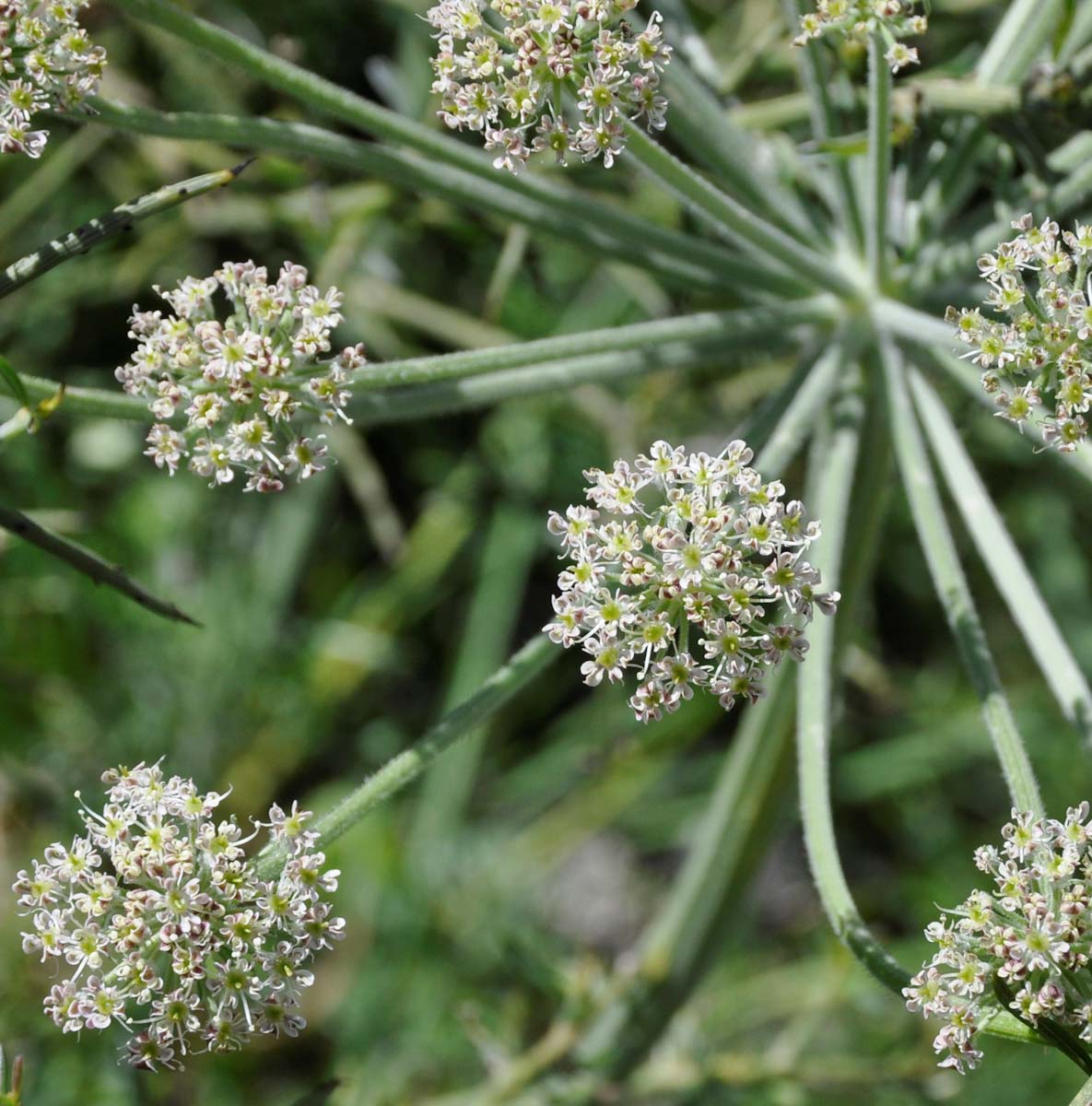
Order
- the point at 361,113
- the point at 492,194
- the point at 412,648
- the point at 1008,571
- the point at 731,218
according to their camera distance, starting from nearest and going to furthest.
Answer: the point at 361,113 → the point at 1008,571 → the point at 731,218 → the point at 492,194 → the point at 412,648

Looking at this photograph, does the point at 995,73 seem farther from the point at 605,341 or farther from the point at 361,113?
the point at 361,113

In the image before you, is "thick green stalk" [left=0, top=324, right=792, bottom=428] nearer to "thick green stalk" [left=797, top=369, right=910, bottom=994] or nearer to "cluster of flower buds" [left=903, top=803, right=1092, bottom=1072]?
"thick green stalk" [left=797, top=369, right=910, bottom=994]

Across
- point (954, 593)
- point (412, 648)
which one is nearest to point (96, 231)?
point (954, 593)

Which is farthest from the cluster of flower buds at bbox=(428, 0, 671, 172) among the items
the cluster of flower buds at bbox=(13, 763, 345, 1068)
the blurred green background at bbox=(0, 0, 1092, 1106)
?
the blurred green background at bbox=(0, 0, 1092, 1106)

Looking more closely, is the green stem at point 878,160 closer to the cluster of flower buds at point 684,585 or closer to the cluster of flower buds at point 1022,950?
the cluster of flower buds at point 684,585

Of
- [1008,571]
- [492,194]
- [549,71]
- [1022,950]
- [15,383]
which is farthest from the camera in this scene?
[492,194]

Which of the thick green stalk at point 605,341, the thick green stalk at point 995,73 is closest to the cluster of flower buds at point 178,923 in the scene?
the thick green stalk at point 605,341

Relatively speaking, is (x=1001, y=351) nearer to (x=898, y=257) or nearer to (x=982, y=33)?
(x=898, y=257)
